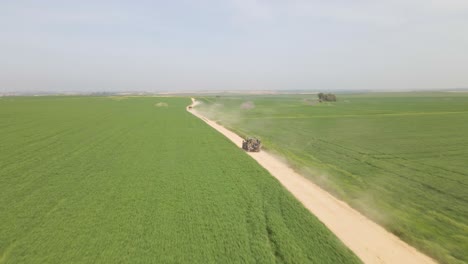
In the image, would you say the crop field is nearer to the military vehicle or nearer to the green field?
the military vehicle

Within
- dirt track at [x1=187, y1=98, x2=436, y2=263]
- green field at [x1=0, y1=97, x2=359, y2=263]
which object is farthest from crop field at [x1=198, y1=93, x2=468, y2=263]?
green field at [x1=0, y1=97, x2=359, y2=263]

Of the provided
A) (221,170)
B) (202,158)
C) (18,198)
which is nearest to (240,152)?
(202,158)

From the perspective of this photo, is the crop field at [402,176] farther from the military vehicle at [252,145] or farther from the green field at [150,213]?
the green field at [150,213]

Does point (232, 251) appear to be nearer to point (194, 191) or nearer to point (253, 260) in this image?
point (253, 260)

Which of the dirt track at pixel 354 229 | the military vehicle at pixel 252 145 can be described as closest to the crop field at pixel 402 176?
the dirt track at pixel 354 229

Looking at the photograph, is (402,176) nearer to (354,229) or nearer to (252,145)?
(354,229)

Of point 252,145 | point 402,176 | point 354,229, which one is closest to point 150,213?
point 354,229
